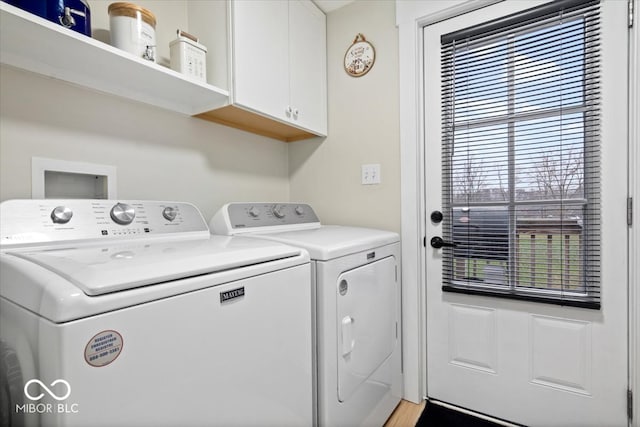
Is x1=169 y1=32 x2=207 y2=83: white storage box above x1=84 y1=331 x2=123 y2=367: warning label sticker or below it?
above

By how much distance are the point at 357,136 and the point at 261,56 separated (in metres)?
0.73

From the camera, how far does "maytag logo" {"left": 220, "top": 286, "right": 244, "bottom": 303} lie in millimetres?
795

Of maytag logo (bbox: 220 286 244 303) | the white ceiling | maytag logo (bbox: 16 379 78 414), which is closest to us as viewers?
maytag logo (bbox: 16 379 78 414)

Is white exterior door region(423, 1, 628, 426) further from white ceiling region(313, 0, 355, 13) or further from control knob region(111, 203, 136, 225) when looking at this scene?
control knob region(111, 203, 136, 225)

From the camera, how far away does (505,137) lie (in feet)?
5.11

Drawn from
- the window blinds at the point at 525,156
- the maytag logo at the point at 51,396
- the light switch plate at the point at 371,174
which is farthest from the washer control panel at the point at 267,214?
the maytag logo at the point at 51,396

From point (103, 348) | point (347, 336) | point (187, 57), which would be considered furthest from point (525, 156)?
point (103, 348)

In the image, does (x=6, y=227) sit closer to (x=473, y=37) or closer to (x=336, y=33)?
(x=336, y=33)

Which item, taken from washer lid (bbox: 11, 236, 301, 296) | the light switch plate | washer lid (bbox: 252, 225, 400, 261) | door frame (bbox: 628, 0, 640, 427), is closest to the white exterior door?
door frame (bbox: 628, 0, 640, 427)

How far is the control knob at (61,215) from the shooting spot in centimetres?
99

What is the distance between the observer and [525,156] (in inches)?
59.5

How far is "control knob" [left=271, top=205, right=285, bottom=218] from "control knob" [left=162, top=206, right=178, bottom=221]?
0.56 m

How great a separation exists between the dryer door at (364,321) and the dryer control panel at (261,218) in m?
0.57

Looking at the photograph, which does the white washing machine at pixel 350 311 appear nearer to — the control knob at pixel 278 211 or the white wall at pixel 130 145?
the control knob at pixel 278 211
